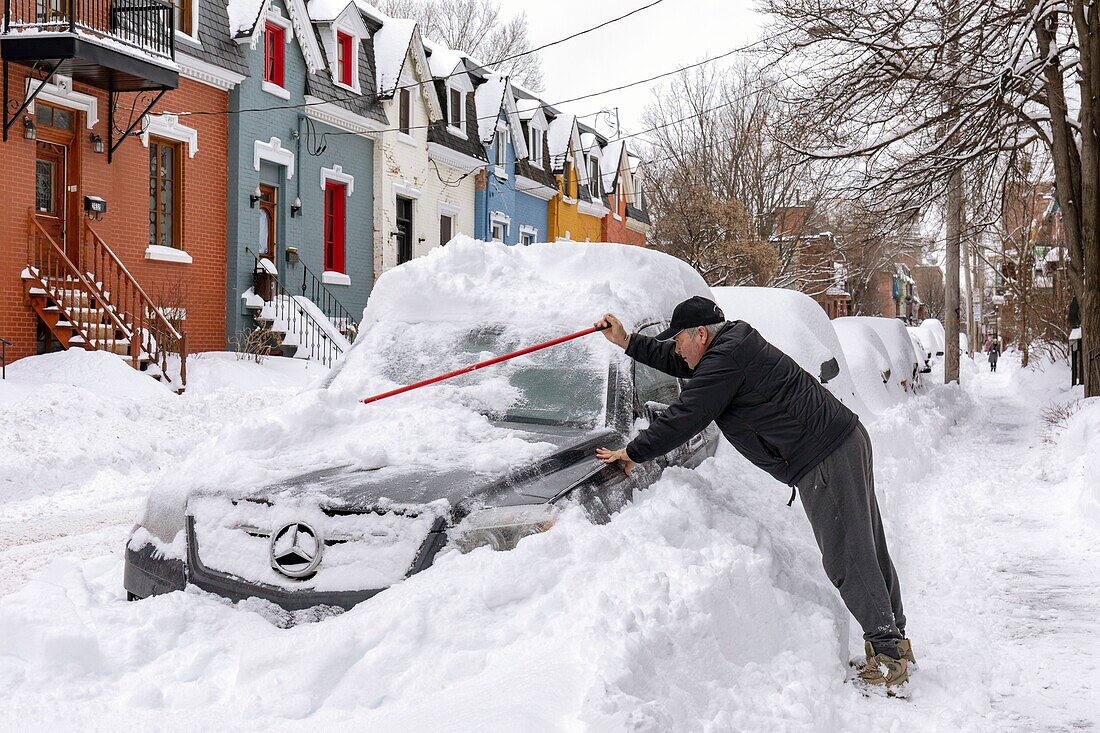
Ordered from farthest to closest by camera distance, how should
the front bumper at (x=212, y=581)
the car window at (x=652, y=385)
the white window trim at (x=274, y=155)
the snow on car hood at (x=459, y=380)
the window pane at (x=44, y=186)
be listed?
the white window trim at (x=274, y=155), the window pane at (x=44, y=186), the car window at (x=652, y=385), the snow on car hood at (x=459, y=380), the front bumper at (x=212, y=581)

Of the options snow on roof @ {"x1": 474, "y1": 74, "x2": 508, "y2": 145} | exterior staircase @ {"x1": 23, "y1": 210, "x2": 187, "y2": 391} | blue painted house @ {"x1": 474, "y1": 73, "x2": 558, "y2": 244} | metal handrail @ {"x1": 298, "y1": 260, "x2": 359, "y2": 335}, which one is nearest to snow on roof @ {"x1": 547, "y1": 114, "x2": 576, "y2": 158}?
blue painted house @ {"x1": 474, "y1": 73, "x2": 558, "y2": 244}

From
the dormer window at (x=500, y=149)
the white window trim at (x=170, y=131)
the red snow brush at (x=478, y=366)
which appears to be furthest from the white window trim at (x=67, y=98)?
the dormer window at (x=500, y=149)

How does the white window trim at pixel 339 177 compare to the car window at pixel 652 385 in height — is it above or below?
above

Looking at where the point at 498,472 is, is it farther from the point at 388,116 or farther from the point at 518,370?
the point at 388,116

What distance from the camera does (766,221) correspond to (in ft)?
104

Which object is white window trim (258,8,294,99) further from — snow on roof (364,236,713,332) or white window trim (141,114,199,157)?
snow on roof (364,236,713,332)

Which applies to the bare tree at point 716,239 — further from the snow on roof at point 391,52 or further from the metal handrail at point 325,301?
the metal handrail at point 325,301

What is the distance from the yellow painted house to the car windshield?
26.0 m

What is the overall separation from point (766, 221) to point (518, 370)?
28.2 metres

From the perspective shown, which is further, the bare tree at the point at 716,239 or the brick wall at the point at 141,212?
the bare tree at the point at 716,239

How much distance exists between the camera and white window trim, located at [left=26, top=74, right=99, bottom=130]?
44.9 feet

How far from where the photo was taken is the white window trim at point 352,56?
2039cm

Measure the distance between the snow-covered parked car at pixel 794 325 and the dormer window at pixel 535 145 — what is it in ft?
67.7

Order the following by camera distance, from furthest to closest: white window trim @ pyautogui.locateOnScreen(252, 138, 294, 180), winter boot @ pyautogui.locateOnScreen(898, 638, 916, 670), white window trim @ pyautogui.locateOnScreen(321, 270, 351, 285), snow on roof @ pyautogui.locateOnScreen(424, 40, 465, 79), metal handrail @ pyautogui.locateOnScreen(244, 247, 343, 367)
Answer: snow on roof @ pyautogui.locateOnScreen(424, 40, 465, 79), white window trim @ pyautogui.locateOnScreen(321, 270, 351, 285), white window trim @ pyautogui.locateOnScreen(252, 138, 294, 180), metal handrail @ pyautogui.locateOnScreen(244, 247, 343, 367), winter boot @ pyautogui.locateOnScreen(898, 638, 916, 670)
